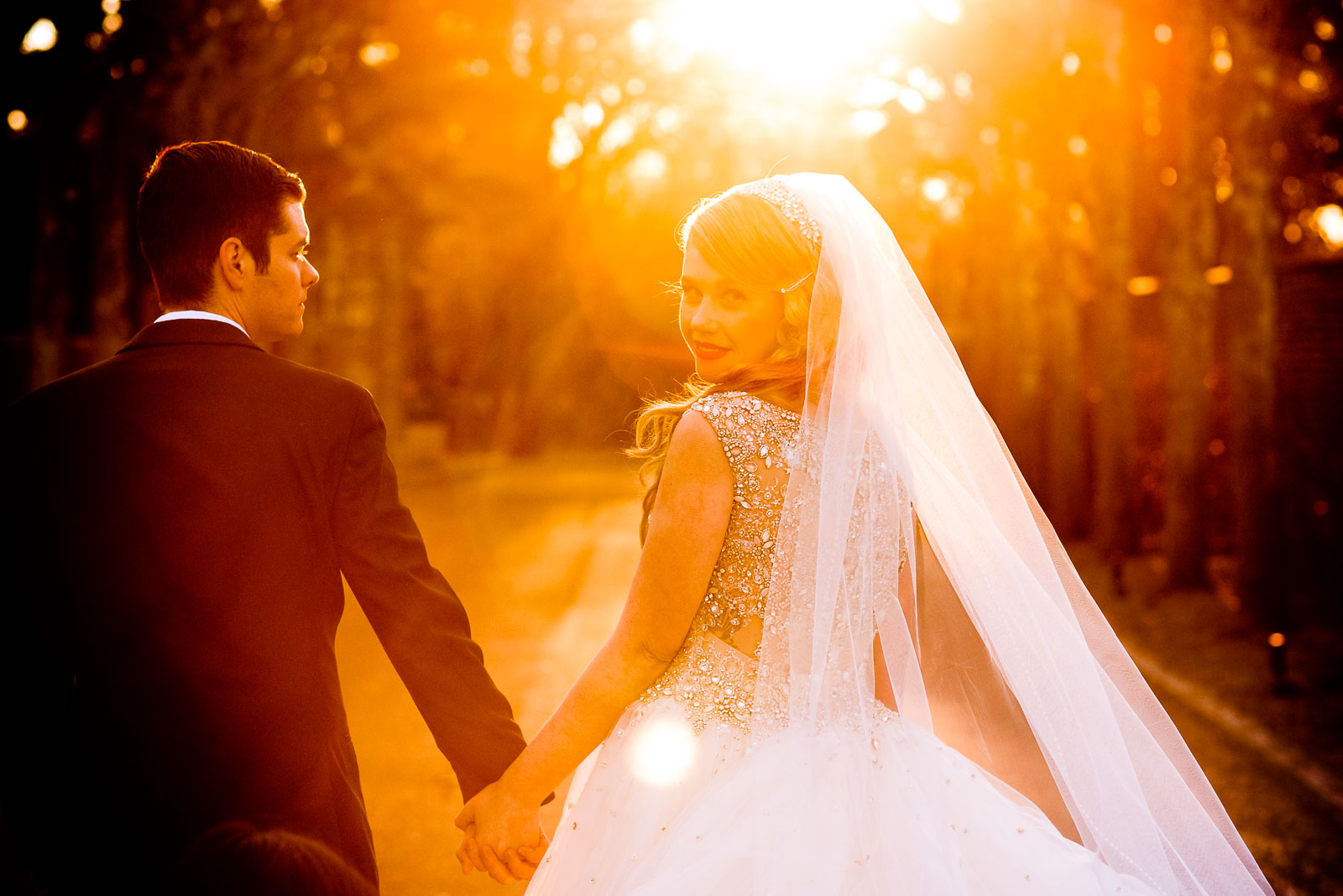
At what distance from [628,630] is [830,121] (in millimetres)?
23962

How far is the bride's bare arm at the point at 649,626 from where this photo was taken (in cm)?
253

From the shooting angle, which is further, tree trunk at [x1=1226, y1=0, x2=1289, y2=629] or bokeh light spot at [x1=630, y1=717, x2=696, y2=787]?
tree trunk at [x1=1226, y1=0, x2=1289, y2=629]

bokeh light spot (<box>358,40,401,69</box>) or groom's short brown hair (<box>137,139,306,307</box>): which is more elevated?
bokeh light spot (<box>358,40,401,69</box>)

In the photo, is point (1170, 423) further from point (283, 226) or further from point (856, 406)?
point (283, 226)

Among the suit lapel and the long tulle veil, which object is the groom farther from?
the long tulle veil

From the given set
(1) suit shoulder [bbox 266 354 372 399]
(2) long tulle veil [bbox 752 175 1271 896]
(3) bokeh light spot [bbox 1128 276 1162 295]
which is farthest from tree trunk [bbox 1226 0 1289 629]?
(1) suit shoulder [bbox 266 354 372 399]

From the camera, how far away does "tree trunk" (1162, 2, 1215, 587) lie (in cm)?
1104

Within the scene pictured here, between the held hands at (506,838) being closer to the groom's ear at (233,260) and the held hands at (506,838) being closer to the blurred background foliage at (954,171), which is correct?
the groom's ear at (233,260)

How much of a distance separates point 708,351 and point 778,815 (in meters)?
1.06

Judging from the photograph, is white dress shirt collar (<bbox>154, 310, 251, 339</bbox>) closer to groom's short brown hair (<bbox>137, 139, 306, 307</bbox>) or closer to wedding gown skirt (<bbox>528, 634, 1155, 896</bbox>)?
groom's short brown hair (<bbox>137, 139, 306, 307</bbox>)

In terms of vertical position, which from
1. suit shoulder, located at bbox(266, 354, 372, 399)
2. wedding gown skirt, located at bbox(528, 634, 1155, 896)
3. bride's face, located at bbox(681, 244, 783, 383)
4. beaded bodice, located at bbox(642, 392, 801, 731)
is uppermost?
bride's face, located at bbox(681, 244, 783, 383)

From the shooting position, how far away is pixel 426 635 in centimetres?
275

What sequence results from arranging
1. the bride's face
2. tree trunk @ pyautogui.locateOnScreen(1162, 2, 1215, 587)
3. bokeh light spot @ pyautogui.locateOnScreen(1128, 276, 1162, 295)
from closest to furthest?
the bride's face → tree trunk @ pyautogui.locateOnScreen(1162, 2, 1215, 587) → bokeh light spot @ pyautogui.locateOnScreen(1128, 276, 1162, 295)

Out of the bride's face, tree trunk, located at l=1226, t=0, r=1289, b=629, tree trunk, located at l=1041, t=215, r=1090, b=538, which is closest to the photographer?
the bride's face
